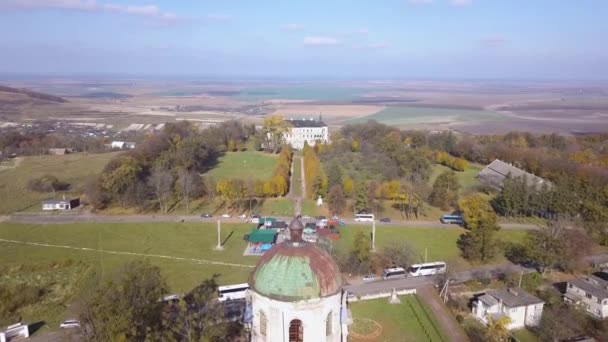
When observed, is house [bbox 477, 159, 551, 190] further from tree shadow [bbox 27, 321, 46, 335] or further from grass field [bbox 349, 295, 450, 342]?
tree shadow [bbox 27, 321, 46, 335]

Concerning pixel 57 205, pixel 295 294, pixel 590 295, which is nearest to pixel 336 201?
pixel 590 295

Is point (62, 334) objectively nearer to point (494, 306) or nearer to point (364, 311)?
point (364, 311)

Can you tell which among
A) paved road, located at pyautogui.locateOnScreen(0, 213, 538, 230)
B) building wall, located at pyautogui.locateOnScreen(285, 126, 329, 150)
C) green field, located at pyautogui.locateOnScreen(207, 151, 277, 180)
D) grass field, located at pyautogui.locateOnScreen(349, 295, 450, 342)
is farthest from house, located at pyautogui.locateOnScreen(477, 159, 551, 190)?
building wall, located at pyautogui.locateOnScreen(285, 126, 329, 150)

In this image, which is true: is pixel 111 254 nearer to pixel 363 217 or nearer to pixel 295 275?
pixel 363 217

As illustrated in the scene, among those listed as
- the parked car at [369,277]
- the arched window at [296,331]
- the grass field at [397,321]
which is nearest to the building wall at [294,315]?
the arched window at [296,331]

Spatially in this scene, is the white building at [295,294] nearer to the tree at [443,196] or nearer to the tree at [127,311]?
the tree at [127,311]
